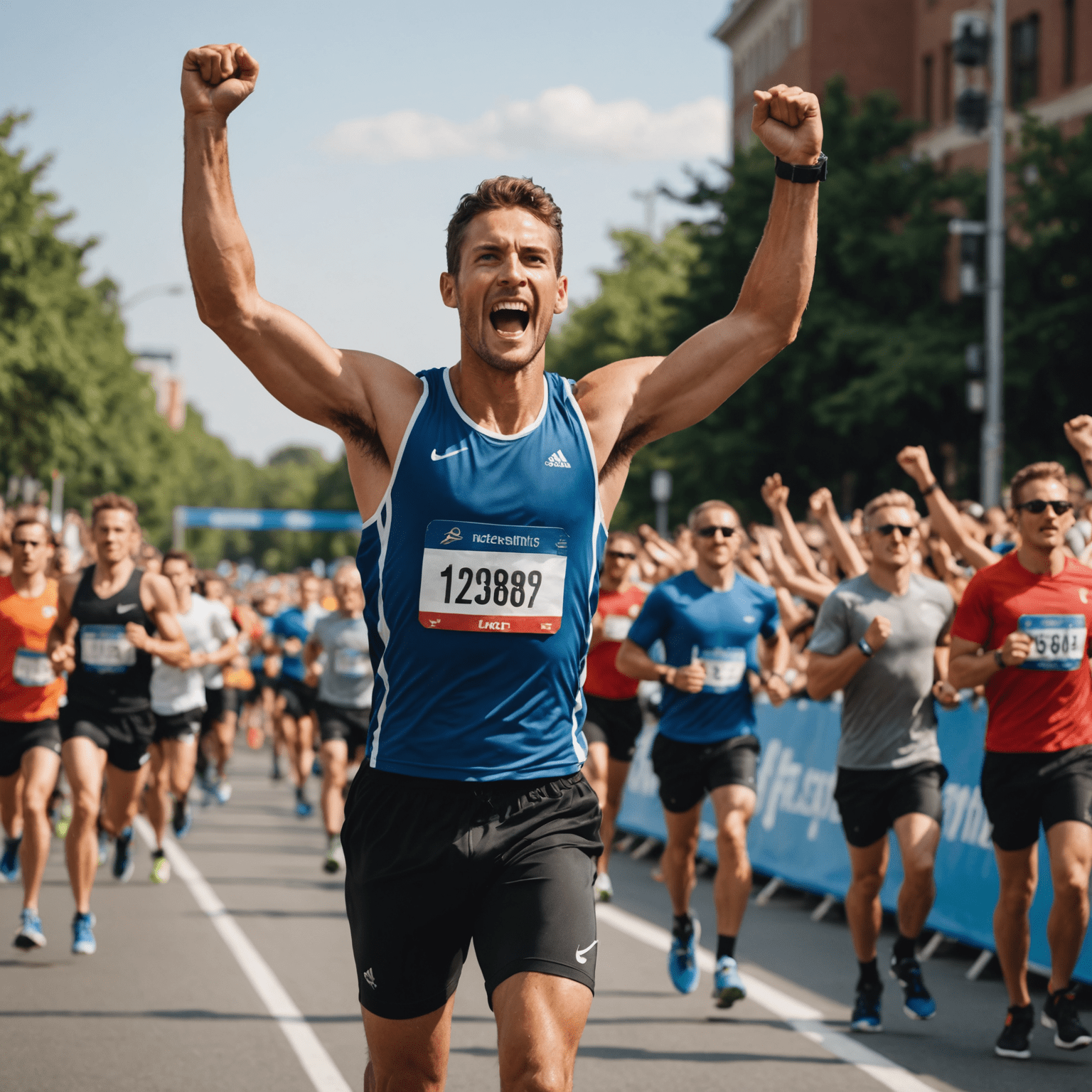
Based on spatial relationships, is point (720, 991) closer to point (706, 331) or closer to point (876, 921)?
point (876, 921)

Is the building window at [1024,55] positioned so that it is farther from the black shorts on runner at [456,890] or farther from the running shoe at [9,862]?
the black shorts on runner at [456,890]

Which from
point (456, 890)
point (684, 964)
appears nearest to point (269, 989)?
point (684, 964)

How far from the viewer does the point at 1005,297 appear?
27391 millimetres

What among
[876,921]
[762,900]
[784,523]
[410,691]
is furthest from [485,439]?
[762,900]

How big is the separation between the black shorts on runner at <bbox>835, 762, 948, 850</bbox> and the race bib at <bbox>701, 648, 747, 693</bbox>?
3.46 ft

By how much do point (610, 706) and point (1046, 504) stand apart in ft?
15.6

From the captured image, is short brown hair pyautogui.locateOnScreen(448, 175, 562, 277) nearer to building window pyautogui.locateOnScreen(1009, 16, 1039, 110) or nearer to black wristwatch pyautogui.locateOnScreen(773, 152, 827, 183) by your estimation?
black wristwatch pyautogui.locateOnScreen(773, 152, 827, 183)

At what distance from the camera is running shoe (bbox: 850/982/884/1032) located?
7.53 metres

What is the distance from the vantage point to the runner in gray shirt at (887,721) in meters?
7.67

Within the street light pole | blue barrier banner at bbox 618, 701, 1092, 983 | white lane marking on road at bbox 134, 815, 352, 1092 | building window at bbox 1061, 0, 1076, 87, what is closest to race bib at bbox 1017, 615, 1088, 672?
blue barrier banner at bbox 618, 701, 1092, 983

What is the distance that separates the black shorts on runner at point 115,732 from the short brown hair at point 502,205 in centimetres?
621

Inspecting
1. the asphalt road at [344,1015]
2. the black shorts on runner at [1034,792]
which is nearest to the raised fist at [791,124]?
the asphalt road at [344,1015]

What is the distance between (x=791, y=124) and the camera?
12.4 ft

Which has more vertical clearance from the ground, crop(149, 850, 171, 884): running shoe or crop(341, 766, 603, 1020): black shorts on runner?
crop(341, 766, 603, 1020): black shorts on runner
